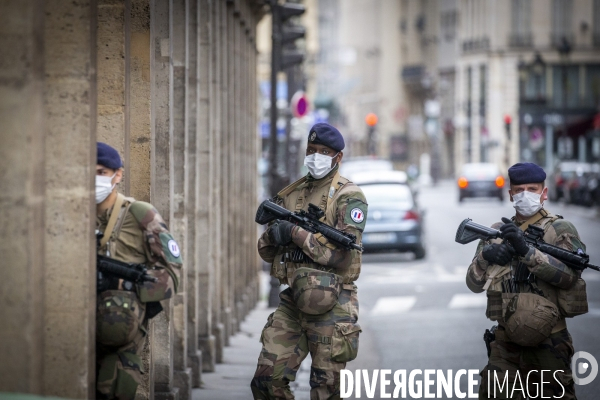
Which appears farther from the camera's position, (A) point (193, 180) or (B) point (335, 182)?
(A) point (193, 180)

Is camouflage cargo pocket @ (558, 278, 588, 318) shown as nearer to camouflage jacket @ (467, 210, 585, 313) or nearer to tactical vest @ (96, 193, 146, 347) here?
camouflage jacket @ (467, 210, 585, 313)

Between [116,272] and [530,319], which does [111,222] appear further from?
[530,319]

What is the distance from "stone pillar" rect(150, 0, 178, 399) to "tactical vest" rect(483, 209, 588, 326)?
7.48 feet

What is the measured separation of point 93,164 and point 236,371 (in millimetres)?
5490

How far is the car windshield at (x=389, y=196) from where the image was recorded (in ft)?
75.5

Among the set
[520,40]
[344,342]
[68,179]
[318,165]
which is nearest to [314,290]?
[344,342]

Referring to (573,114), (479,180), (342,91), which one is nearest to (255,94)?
(479,180)

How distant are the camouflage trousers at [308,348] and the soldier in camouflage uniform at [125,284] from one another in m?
0.86

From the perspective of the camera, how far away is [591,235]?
28766 millimetres

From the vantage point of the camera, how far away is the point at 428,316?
52.1ft

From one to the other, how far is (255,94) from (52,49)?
45.9 ft

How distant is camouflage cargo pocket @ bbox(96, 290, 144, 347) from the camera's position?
6273 mm

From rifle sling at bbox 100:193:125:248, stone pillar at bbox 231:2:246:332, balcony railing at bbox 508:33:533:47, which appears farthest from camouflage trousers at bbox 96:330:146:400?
balcony railing at bbox 508:33:533:47

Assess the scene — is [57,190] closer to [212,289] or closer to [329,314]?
[329,314]
